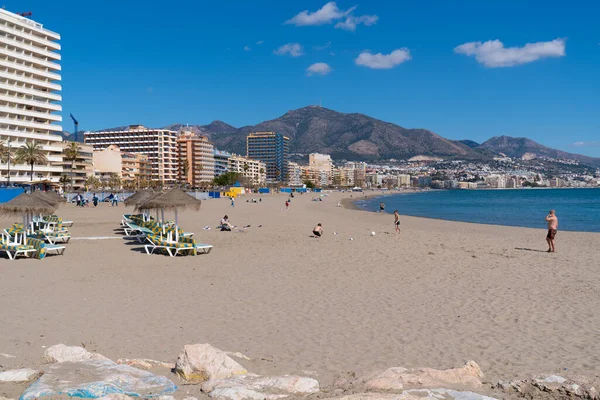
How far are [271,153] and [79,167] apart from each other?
11462 centimetres

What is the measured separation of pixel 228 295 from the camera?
9258mm

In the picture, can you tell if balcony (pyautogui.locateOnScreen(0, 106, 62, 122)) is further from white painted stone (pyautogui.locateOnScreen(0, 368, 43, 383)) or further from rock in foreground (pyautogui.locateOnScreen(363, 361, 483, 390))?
rock in foreground (pyautogui.locateOnScreen(363, 361, 483, 390))

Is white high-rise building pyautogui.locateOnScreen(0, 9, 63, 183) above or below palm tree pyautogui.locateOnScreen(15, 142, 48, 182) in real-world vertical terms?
above

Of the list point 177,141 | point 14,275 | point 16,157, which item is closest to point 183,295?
point 14,275

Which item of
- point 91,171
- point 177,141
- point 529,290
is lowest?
point 529,290

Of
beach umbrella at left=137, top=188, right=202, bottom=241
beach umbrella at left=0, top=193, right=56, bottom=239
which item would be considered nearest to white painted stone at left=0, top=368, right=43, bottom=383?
beach umbrella at left=137, top=188, right=202, bottom=241

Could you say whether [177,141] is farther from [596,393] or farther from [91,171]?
[596,393]

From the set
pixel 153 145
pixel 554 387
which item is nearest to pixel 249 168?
pixel 153 145

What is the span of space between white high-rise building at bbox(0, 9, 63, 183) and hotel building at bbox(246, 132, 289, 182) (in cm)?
12921

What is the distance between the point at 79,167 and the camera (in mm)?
84812

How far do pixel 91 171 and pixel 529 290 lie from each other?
95.5 metres

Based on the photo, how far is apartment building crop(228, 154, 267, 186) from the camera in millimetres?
156950

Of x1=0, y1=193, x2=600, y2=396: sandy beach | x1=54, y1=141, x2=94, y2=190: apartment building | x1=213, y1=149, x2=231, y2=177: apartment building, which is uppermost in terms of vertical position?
x1=213, y1=149, x2=231, y2=177: apartment building

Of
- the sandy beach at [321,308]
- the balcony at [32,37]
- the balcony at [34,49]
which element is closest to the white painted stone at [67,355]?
the sandy beach at [321,308]
